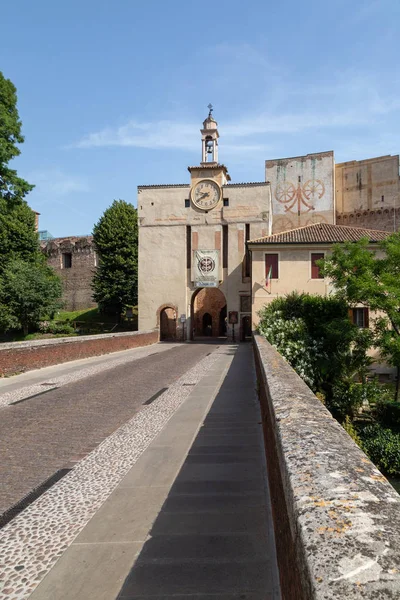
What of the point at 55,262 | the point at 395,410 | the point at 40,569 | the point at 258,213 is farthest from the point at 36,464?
the point at 55,262

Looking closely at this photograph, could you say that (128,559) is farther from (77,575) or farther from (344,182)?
(344,182)

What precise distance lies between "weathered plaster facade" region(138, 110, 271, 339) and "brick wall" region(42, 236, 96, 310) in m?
17.8

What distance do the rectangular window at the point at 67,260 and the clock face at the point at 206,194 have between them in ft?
79.4

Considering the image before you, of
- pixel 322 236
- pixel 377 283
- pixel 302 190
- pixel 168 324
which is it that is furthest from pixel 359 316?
pixel 302 190

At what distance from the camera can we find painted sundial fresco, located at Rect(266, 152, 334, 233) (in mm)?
45094

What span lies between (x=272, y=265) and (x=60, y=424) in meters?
25.4

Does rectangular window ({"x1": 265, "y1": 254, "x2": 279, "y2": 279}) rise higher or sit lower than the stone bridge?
higher

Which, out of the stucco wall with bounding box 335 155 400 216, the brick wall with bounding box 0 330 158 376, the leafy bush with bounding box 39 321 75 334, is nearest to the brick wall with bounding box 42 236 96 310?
the leafy bush with bounding box 39 321 75 334

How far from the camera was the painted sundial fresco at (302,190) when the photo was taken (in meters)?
45.1

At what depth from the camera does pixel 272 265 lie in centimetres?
3142

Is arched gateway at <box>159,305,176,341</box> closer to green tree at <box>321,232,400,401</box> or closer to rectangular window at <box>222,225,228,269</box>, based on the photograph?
rectangular window at <box>222,225,228,269</box>

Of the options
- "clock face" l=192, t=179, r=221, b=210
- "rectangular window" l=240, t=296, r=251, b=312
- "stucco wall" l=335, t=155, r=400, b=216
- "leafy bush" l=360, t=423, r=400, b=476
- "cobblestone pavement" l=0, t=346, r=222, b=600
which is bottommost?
"leafy bush" l=360, t=423, r=400, b=476

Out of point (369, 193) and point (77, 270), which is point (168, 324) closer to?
point (77, 270)

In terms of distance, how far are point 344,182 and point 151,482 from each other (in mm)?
45781
